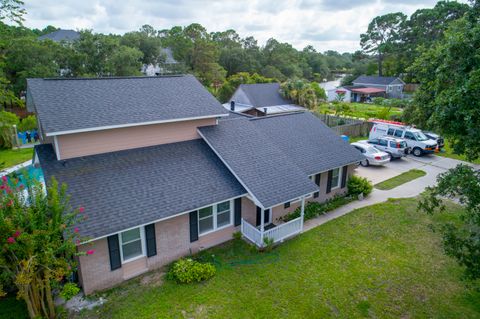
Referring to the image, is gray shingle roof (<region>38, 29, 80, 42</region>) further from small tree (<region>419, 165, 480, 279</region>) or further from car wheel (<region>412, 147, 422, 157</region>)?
small tree (<region>419, 165, 480, 279</region>)

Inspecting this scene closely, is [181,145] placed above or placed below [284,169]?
above

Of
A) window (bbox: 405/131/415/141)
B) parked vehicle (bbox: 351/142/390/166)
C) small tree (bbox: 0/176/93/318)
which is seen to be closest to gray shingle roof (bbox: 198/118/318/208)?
small tree (bbox: 0/176/93/318)

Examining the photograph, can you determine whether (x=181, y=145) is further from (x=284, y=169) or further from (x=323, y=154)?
(x=323, y=154)

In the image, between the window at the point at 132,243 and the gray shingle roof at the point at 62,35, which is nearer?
the window at the point at 132,243

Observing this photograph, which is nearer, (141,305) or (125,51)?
(141,305)

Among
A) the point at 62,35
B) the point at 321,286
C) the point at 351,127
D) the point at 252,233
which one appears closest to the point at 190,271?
the point at 252,233

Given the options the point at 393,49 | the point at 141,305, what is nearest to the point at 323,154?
the point at 141,305

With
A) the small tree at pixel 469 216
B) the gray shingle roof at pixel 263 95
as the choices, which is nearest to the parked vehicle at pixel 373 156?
the small tree at pixel 469 216

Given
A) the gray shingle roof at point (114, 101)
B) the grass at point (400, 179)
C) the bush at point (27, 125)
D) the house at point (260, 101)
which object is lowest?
the grass at point (400, 179)

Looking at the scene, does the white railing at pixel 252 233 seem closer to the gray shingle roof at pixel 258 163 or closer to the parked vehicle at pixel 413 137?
the gray shingle roof at pixel 258 163
